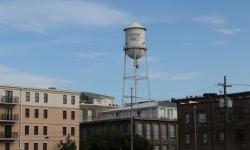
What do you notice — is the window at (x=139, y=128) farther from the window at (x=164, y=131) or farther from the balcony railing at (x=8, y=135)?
the balcony railing at (x=8, y=135)

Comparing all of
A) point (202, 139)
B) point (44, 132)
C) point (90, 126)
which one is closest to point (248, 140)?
point (202, 139)

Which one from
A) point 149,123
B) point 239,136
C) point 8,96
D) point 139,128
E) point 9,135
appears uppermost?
point 8,96

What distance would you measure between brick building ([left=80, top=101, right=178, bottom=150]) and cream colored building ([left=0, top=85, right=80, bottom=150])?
14.3 m

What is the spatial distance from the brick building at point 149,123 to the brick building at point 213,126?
538 inches

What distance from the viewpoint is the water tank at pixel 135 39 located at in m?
108

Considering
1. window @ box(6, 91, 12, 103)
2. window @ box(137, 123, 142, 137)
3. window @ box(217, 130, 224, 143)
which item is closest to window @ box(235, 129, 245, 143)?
window @ box(217, 130, 224, 143)

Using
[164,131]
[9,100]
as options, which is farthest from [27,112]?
[164,131]

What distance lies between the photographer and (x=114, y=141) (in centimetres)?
9169

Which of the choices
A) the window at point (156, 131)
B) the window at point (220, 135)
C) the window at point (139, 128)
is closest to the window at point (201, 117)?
the window at point (220, 135)

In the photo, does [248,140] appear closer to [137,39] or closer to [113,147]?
[113,147]

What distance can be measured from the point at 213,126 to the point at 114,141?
1994 centimetres

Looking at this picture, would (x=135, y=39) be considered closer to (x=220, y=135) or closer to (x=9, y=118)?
(x=220, y=135)

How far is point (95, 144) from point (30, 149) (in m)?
12.4

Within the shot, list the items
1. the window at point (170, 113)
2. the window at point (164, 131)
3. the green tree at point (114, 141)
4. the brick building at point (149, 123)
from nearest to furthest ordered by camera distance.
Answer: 1. the green tree at point (114, 141)
2. the brick building at point (149, 123)
3. the window at point (164, 131)
4. the window at point (170, 113)
